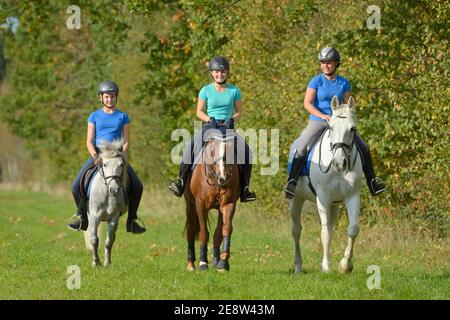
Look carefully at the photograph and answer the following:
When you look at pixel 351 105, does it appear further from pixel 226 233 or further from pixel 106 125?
pixel 106 125

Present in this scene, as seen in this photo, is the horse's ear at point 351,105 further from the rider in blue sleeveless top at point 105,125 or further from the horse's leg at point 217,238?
the rider in blue sleeveless top at point 105,125

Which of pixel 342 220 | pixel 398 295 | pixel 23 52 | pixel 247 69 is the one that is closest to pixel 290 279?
pixel 398 295

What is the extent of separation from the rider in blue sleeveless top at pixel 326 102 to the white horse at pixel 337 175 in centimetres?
23

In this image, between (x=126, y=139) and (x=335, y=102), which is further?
(x=126, y=139)

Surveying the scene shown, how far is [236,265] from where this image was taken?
679 inches

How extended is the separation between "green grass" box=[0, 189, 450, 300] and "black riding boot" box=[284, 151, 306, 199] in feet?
4.12

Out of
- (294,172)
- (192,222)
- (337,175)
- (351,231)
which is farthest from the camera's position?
(192,222)

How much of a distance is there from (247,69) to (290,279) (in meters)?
12.5

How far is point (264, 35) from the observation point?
25500 mm

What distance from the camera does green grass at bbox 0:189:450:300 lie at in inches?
483

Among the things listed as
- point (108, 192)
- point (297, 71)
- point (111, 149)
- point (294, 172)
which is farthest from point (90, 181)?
point (297, 71)

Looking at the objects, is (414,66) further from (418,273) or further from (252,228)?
(252,228)

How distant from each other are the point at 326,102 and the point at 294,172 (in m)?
1.16

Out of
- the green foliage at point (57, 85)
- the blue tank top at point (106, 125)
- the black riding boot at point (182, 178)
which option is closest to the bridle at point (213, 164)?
the black riding boot at point (182, 178)
